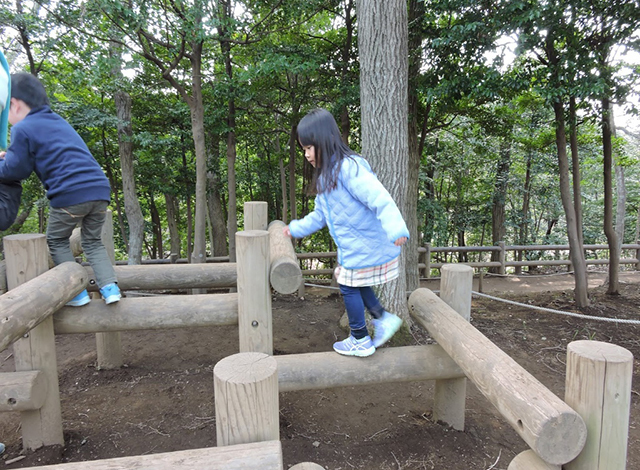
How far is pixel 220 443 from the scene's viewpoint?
46.9 inches

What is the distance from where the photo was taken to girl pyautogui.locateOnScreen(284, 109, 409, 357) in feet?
6.32

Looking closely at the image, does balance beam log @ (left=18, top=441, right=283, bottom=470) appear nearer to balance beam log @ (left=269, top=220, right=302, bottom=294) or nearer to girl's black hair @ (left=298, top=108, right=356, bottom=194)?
balance beam log @ (left=269, top=220, right=302, bottom=294)

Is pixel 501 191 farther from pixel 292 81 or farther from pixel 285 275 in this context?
pixel 285 275

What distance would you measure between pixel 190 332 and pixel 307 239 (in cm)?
721

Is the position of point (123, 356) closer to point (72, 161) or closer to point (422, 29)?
point (72, 161)

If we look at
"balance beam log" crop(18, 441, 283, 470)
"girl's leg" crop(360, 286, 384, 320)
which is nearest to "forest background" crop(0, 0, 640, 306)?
"girl's leg" crop(360, 286, 384, 320)

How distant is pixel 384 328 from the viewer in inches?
87.7

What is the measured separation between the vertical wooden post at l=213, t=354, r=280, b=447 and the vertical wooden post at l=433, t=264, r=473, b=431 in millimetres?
1482

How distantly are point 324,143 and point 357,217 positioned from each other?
42 cm

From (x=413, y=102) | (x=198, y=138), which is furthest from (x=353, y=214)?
(x=198, y=138)

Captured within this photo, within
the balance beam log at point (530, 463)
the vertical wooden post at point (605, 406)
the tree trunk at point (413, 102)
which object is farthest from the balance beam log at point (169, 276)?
the tree trunk at point (413, 102)

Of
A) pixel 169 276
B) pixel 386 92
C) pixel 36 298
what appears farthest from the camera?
pixel 386 92

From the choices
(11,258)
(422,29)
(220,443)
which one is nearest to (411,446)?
(220,443)

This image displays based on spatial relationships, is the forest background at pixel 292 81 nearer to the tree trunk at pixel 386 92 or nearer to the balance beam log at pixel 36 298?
the tree trunk at pixel 386 92
